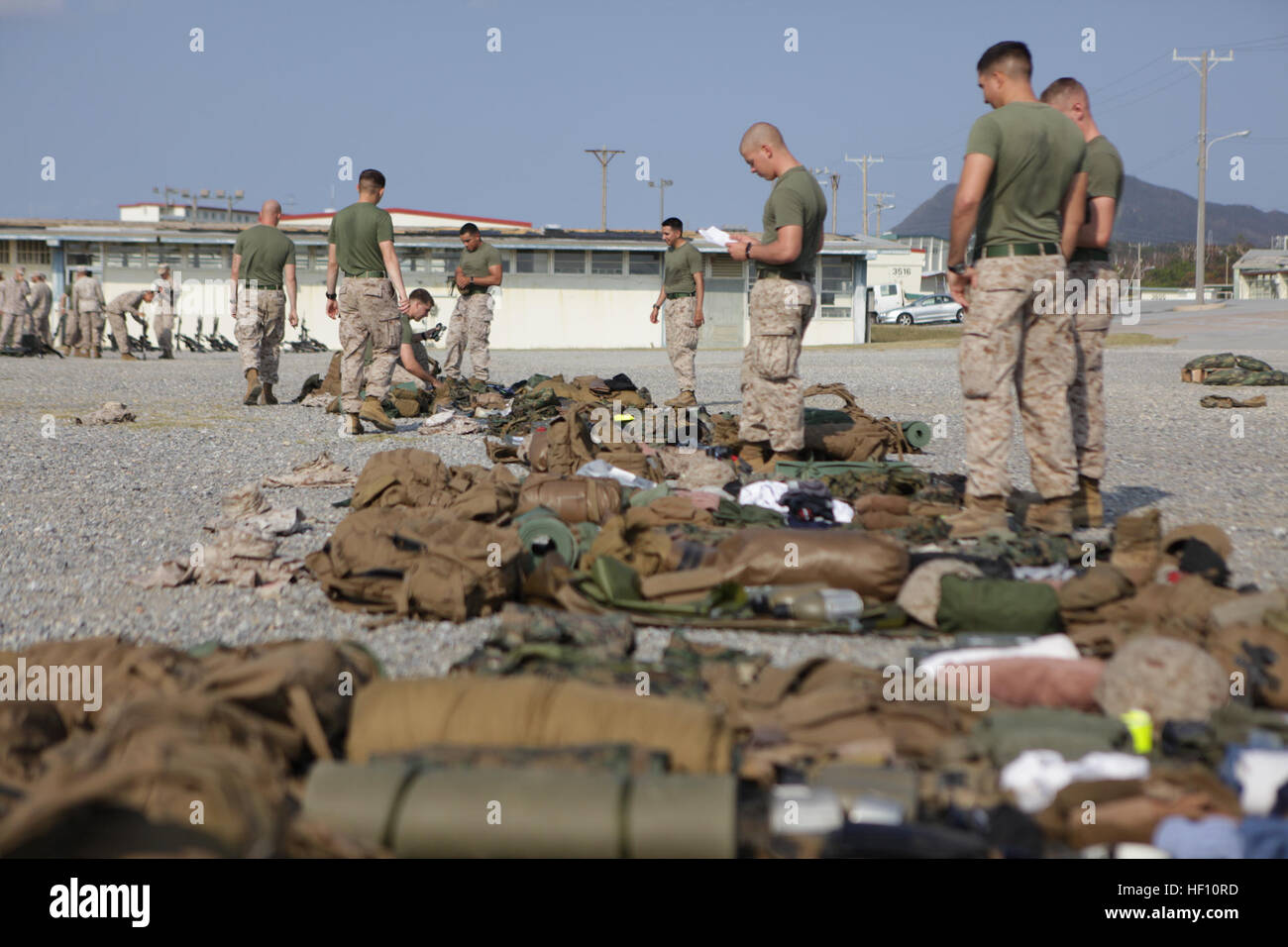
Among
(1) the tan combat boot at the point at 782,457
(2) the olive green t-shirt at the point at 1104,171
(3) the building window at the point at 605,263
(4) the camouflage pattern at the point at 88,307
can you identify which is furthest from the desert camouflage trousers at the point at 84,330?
(2) the olive green t-shirt at the point at 1104,171

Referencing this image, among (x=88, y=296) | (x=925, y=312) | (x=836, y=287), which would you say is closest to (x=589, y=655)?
(x=88, y=296)

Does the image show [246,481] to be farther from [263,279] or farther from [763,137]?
[263,279]

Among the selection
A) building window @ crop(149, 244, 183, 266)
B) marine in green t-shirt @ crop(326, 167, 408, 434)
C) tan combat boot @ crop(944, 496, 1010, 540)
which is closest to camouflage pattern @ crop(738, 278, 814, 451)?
tan combat boot @ crop(944, 496, 1010, 540)

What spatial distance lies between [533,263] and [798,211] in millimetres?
32517

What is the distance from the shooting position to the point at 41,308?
26.6 m

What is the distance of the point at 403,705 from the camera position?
113 inches

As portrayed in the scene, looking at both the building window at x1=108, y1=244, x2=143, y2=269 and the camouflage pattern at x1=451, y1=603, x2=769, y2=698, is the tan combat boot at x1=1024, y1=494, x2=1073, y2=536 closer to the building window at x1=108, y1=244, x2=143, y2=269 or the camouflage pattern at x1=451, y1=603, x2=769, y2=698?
the camouflage pattern at x1=451, y1=603, x2=769, y2=698

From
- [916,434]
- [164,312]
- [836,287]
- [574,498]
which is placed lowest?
[574,498]

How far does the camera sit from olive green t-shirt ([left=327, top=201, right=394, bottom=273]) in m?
10.0

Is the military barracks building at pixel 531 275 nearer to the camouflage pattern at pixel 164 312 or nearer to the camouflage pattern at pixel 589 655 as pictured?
the camouflage pattern at pixel 164 312

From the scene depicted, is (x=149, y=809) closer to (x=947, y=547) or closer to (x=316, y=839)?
(x=316, y=839)
